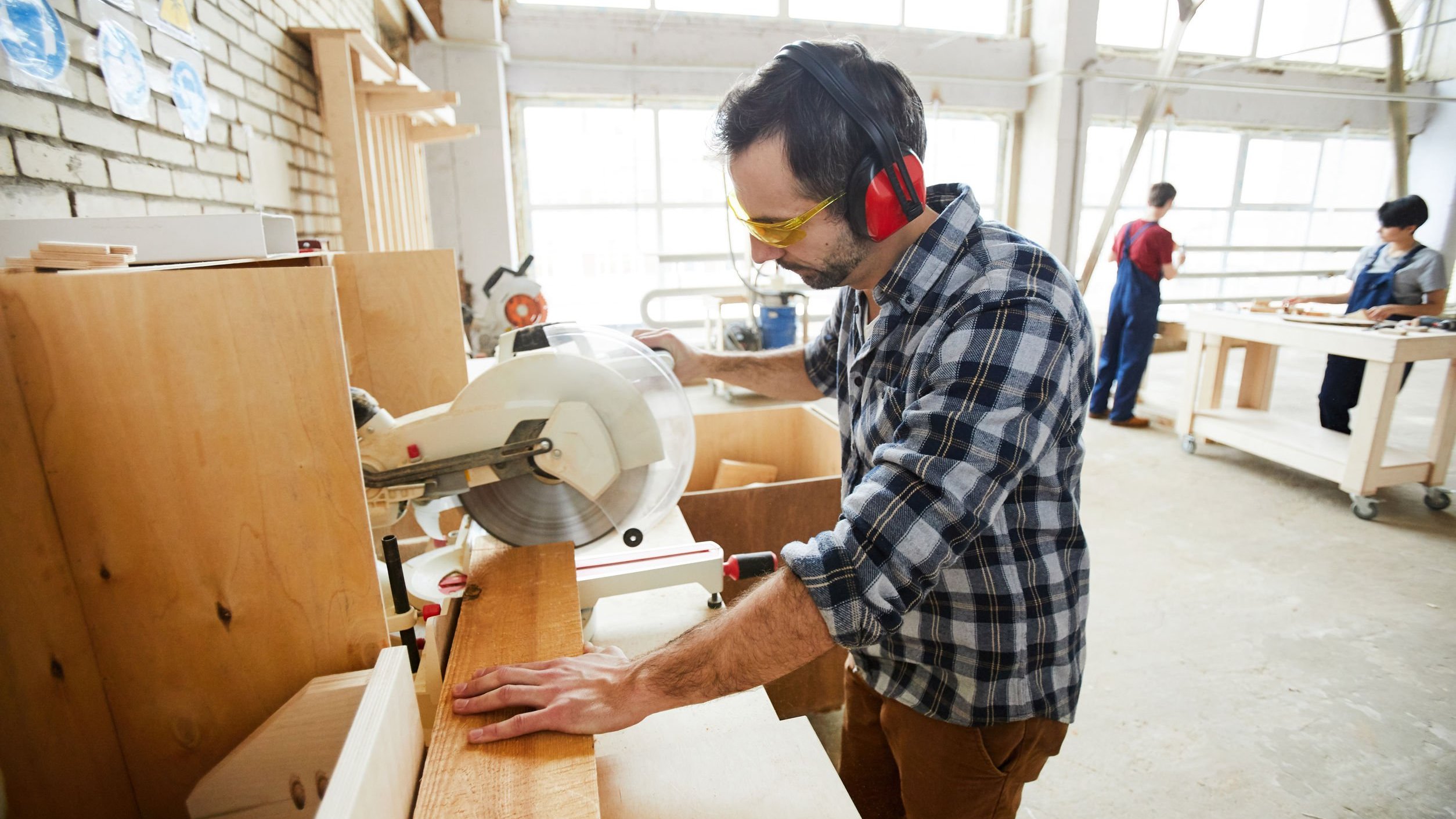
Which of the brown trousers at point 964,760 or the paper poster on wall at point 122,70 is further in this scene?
the paper poster on wall at point 122,70

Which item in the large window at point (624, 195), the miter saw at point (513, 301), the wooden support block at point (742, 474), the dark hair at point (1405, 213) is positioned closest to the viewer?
the wooden support block at point (742, 474)

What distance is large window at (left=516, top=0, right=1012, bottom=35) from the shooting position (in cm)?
598

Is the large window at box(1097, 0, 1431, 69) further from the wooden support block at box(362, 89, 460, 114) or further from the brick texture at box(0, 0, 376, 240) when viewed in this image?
the brick texture at box(0, 0, 376, 240)

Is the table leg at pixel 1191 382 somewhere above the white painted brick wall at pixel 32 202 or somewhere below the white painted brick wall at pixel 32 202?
below

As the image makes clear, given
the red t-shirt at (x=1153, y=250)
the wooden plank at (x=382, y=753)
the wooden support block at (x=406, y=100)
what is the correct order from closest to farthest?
1. the wooden plank at (x=382, y=753)
2. the wooden support block at (x=406, y=100)
3. the red t-shirt at (x=1153, y=250)

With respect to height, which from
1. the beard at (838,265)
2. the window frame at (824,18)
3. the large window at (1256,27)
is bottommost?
the beard at (838,265)

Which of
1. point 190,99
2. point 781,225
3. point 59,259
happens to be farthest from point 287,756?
point 190,99

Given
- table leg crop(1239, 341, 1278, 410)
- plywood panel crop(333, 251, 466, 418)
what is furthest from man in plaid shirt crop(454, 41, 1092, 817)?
table leg crop(1239, 341, 1278, 410)

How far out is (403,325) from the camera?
1654mm

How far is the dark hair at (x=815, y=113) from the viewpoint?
862 mm

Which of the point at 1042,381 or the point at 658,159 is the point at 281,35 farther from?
the point at 658,159

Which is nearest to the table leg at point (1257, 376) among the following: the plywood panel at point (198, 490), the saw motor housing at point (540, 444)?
the saw motor housing at point (540, 444)

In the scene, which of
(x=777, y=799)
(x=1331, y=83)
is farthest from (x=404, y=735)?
(x=1331, y=83)

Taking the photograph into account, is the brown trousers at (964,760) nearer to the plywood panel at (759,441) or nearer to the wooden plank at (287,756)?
the wooden plank at (287,756)
